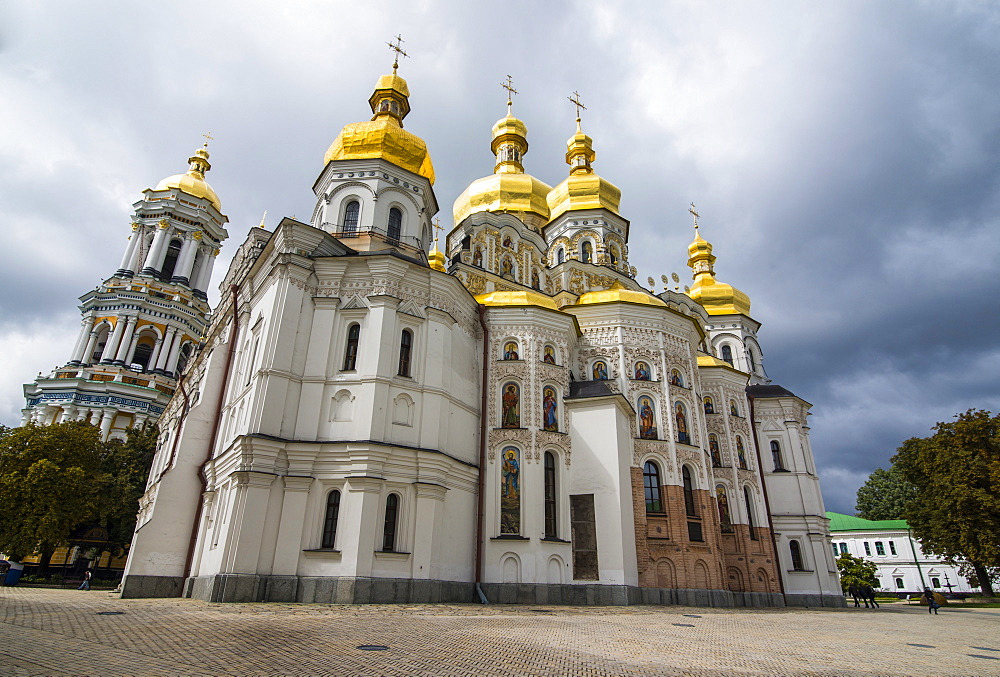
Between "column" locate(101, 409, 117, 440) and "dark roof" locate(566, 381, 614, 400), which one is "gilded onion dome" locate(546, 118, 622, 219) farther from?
"column" locate(101, 409, 117, 440)

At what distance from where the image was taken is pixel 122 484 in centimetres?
2733

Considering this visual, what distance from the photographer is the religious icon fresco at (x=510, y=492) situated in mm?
17734

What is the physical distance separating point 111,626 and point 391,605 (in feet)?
21.1

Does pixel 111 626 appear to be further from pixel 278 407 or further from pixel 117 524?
pixel 117 524

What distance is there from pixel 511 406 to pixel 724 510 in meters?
10.1

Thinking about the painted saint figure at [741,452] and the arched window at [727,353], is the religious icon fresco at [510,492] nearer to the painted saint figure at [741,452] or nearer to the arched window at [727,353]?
the painted saint figure at [741,452]

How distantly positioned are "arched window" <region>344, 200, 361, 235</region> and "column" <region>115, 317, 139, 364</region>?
929 inches

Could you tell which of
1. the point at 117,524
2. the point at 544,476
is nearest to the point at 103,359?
the point at 117,524

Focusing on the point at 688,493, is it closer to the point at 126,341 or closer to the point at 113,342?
the point at 126,341

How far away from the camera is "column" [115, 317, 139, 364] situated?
36.2 metres

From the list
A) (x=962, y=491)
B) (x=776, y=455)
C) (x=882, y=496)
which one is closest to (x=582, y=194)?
(x=776, y=455)

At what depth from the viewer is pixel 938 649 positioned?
8852 mm

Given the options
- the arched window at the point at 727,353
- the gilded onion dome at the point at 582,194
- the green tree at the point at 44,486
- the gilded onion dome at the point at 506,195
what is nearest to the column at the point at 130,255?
the green tree at the point at 44,486

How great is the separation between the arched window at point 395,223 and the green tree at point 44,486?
16300mm
